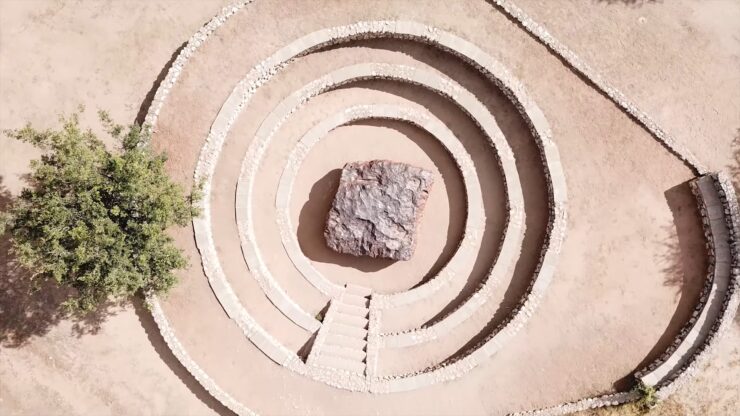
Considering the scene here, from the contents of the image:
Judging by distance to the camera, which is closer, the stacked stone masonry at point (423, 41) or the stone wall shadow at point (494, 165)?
the stacked stone masonry at point (423, 41)

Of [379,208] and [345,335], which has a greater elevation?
[379,208]

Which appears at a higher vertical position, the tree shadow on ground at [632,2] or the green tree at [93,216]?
the tree shadow on ground at [632,2]

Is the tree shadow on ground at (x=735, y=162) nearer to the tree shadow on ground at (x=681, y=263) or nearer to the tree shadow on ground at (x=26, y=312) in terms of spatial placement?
the tree shadow on ground at (x=681, y=263)

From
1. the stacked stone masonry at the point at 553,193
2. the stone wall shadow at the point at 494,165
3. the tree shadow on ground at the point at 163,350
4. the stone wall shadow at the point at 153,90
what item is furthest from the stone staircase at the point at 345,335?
the stone wall shadow at the point at 153,90

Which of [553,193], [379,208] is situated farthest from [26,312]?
[553,193]

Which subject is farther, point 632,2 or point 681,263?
point 681,263

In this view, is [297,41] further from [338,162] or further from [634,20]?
[634,20]

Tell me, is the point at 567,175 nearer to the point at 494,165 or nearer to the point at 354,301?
the point at 494,165

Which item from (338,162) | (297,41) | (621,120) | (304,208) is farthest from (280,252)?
(621,120)
